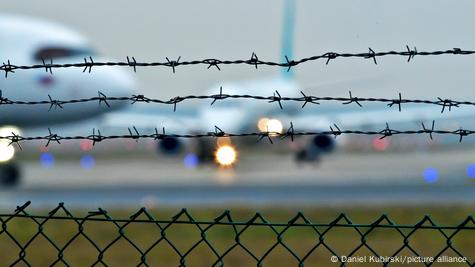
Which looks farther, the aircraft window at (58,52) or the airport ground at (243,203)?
the aircraft window at (58,52)

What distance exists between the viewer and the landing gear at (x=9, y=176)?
2342 cm

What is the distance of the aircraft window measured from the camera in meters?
22.0

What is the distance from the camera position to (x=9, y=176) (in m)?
23.4

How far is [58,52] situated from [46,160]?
16.7 metres

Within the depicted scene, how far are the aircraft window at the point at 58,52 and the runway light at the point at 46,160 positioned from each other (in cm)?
1415

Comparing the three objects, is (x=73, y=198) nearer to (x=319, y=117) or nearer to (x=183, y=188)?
(x=183, y=188)

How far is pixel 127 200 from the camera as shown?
68.2 feet

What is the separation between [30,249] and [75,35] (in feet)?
42.6

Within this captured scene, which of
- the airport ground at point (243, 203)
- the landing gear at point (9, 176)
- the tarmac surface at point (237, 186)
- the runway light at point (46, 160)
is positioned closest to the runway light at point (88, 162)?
the tarmac surface at point (237, 186)

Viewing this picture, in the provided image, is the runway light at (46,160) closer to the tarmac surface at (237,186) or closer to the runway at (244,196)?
the tarmac surface at (237,186)

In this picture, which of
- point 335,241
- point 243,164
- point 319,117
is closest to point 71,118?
point 335,241

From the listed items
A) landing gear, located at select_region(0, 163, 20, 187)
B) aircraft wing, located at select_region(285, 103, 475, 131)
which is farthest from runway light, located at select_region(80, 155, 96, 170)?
landing gear, located at select_region(0, 163, 20, 187)

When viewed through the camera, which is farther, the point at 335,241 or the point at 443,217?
the point at 443,217

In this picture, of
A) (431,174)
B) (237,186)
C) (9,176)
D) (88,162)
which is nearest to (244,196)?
(237,186)
